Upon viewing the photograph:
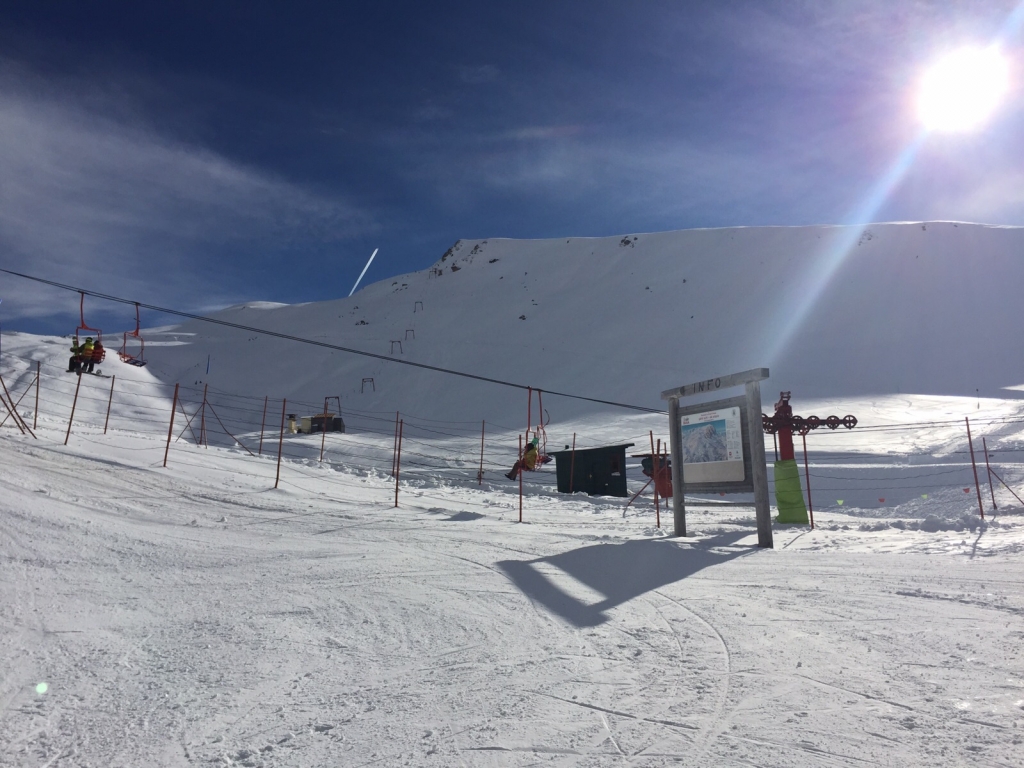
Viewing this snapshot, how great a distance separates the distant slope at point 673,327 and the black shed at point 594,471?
12.4m

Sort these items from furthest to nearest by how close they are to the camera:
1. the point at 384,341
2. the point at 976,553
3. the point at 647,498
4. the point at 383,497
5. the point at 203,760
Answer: the point at 384,341 → the point at 647,498 → the point at 383,497 → the point at 976,553 → the point at 203,760

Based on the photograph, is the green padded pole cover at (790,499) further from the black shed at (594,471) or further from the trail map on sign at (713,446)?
the black shed at (594,471)

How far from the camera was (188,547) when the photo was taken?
7.49 meters

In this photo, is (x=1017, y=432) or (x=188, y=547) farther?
(x=1017, y=432)

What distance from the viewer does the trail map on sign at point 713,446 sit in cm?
950

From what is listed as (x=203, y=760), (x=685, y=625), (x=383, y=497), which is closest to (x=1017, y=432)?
(x=383, y=497)

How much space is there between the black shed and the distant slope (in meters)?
12.4

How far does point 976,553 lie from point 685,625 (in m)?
4.71

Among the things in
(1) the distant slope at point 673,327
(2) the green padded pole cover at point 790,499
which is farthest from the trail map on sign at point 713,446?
(1) the distant slope at point 673,327

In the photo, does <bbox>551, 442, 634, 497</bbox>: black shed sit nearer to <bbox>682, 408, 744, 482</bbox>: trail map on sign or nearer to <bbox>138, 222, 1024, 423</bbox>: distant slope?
<bbox>682, 408, 744, 482</bbox>: trail map on sign

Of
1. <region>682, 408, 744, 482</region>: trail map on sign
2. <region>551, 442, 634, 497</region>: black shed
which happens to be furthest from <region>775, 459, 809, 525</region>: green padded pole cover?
<region>551, 442, 634, 497</region>: black shed

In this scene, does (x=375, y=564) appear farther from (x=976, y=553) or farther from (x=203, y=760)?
(x=976, y=553)

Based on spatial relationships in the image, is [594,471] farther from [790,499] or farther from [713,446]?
[713,446]

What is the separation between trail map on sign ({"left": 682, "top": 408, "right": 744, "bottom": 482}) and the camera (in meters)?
9.50
